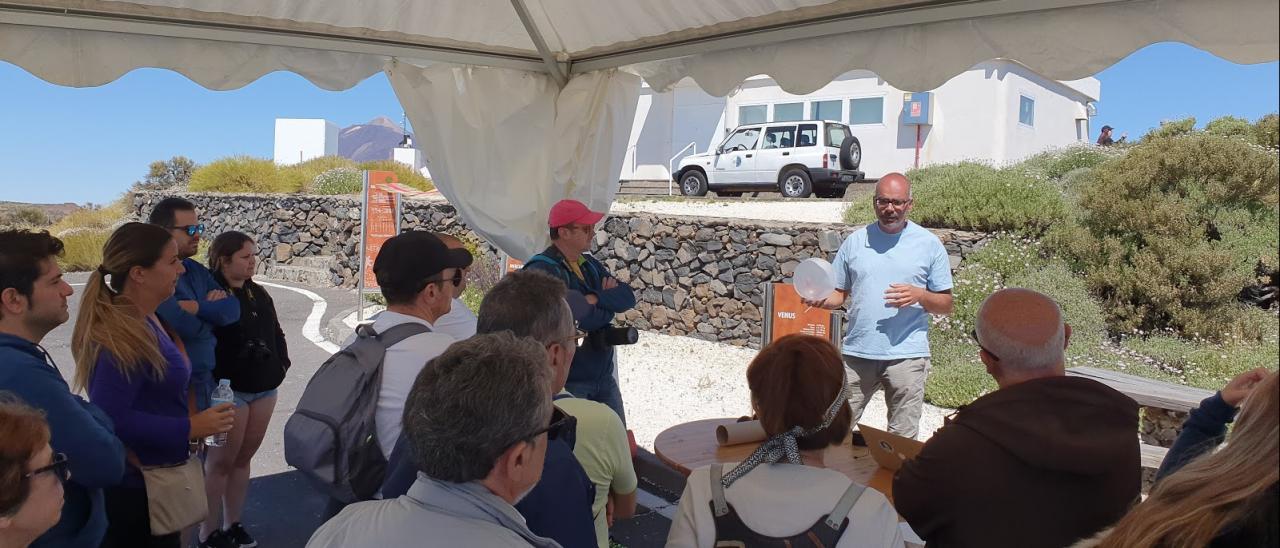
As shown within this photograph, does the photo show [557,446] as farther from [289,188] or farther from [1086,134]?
[1086,134]

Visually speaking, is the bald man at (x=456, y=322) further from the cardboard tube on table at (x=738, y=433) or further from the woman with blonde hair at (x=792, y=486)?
the woman with blonde hair at (x=792, y=486)

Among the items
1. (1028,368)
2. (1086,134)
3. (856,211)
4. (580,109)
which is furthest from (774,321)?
(1086,134)

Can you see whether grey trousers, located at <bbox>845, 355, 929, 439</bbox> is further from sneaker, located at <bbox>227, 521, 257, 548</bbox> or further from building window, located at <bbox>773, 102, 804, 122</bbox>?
building window, located at <bbox>773, 102, 804, 122</bbox>

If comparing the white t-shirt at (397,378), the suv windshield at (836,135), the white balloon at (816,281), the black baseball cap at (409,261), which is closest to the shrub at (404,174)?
the suv windshield at (836,135)

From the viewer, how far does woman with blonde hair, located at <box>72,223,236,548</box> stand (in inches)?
95.8

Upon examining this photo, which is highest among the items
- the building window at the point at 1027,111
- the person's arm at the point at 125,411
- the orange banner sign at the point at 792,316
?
the building window at the point at 1027,111

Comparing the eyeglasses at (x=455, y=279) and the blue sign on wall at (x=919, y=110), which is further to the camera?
the blue sign on wall at (x=919, y=110)

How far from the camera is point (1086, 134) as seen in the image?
27094 millimetres

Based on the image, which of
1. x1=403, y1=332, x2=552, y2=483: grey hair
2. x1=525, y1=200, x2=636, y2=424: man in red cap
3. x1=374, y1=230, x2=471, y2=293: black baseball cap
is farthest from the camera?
x1=525, y1=200, x2=636, y2=424: man in red cap

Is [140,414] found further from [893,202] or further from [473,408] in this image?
[893,202]

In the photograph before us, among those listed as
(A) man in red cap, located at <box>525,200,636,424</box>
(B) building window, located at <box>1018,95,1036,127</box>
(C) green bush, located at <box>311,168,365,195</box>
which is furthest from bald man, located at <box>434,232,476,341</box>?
(B) building window, located at <box>1018,95,1036,127</box>

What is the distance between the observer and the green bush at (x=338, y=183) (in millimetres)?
19484

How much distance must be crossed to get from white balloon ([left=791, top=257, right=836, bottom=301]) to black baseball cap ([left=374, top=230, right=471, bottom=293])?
249 centimetres

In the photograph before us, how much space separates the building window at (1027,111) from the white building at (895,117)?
0.09 ft
